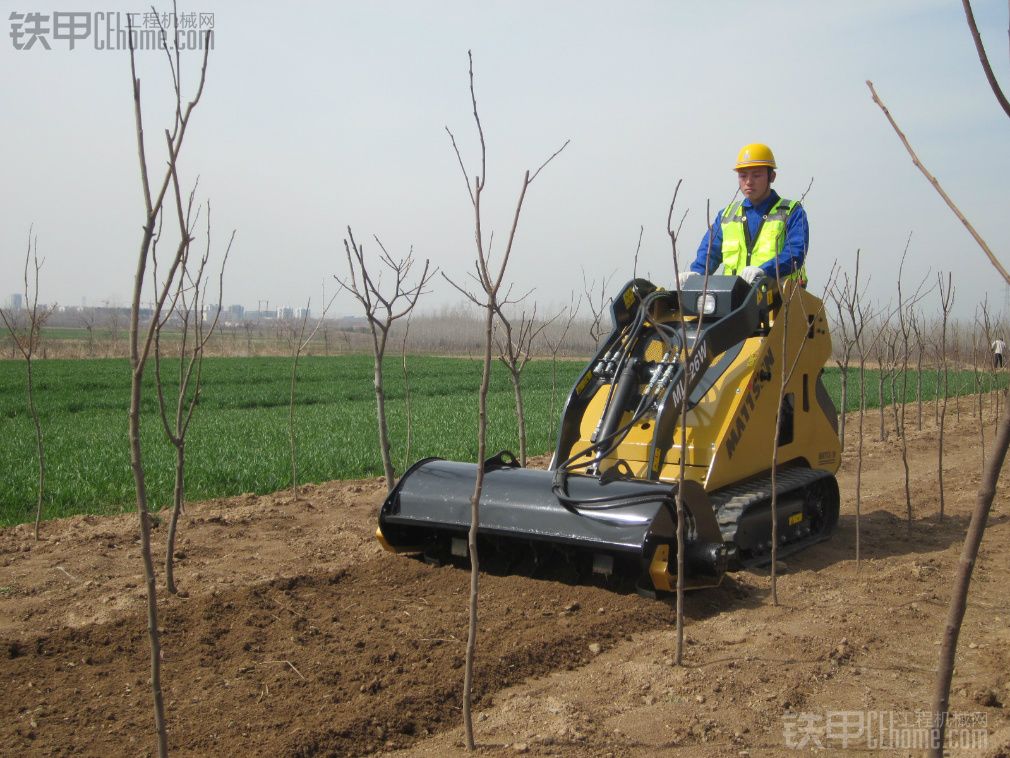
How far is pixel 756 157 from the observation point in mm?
7488

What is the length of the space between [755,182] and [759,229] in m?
0.38

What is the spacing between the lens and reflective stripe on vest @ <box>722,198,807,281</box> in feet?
24.3

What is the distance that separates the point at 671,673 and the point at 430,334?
8978 cm

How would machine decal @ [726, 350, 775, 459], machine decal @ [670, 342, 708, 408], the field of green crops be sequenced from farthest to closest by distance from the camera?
the field of green crops < machine decal @ [726, 350, 775, 459] < machine decal @ [670, 342, 708, 408]

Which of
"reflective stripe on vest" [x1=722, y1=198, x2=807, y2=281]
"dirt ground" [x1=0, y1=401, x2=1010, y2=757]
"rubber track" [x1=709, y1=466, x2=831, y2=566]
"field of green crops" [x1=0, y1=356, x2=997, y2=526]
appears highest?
"reflective stripe on vest" [x1=722, y1=198, x2=807, y2=281]

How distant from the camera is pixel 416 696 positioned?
14.1ft

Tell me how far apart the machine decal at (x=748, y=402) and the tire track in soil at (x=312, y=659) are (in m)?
1.06

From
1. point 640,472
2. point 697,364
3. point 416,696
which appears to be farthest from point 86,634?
point 697,364

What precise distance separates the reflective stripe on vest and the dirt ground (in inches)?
93.3

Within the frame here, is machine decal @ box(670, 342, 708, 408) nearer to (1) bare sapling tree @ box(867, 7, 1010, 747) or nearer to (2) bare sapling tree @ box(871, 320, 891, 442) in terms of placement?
(2) bare sapling tree @ box(871, 320, 891, 442)

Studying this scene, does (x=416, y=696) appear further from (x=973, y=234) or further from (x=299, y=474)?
(x=299, y=474)
